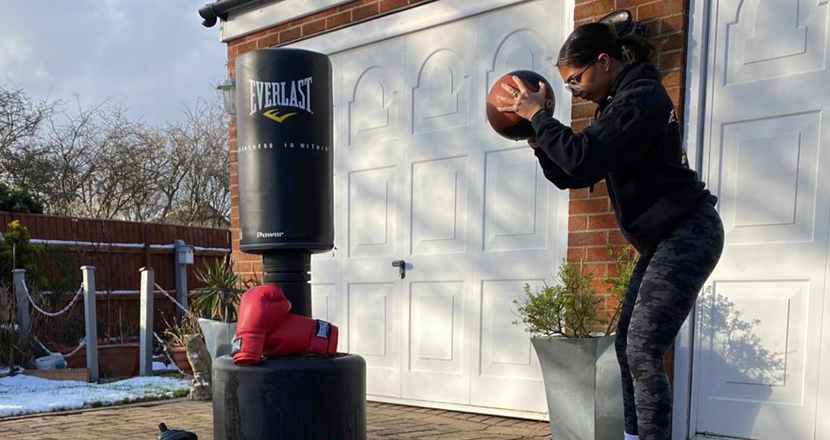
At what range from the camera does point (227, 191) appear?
16297 mm

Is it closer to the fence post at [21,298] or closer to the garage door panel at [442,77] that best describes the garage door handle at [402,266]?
the garage door panel at [442,77]

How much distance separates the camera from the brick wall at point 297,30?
4738mm

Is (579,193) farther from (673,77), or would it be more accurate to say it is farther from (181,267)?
(181,267)

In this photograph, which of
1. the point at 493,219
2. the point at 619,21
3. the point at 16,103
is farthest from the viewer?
the point at 16,103

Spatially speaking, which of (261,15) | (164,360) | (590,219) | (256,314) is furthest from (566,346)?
(164,360)

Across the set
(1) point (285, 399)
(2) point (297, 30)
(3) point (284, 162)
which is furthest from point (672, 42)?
(2) point (297, 30)

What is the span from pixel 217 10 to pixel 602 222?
150 inches

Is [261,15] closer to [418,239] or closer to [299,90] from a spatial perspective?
[418,239]

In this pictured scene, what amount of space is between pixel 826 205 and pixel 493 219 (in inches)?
72.5

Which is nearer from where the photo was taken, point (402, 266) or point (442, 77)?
point (442, 77)

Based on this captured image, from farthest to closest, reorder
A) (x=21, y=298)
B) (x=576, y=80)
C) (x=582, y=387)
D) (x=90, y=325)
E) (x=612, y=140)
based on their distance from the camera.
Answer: (x=21, y=298)
(x=90, y=325)
(x=582, y=387)
(x=576, y=80)
(x=612, y=140)

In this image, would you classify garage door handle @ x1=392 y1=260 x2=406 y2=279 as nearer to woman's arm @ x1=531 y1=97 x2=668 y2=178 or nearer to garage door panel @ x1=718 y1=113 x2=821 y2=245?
garage door panel @ x1=718 y1=113 x2=821 y2=245

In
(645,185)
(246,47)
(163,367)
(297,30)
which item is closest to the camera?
(645,185)

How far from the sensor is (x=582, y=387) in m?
3.12
